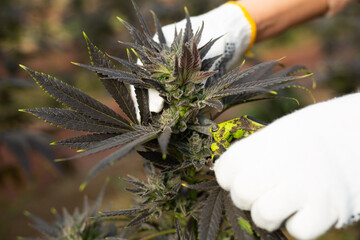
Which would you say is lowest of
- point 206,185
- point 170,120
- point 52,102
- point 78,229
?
point 52,102

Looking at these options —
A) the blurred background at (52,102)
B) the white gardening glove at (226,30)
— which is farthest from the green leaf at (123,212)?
the blurred background at (52,102)

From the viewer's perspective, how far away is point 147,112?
56 cm

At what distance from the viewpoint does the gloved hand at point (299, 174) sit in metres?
0.48

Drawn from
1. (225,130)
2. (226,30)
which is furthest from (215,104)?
(226,30)

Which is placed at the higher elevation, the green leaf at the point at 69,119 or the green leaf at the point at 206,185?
the green leaf at the point at 69,119

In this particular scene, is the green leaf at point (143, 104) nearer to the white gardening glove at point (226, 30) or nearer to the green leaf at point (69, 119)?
the green leaf at point (69, 119)

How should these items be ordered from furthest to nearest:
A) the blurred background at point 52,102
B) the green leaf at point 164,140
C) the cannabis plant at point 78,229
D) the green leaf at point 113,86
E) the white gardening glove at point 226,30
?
1. the blurred background at point 52,102
2. the white gardening glove at point 226,30
3. the cannabis plant at point 78,229
4. the green leaf at point 113,86
5. the green leaf at point 164,140

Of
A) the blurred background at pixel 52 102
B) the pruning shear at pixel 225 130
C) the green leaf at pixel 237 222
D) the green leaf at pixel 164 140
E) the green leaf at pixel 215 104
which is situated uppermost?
the green leaf at pixel 164 140

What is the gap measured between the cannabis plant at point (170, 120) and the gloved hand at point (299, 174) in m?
0.04

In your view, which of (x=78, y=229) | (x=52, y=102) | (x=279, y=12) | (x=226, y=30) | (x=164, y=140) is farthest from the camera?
(x=52, y=102)

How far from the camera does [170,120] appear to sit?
537mm

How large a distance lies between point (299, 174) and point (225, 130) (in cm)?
14

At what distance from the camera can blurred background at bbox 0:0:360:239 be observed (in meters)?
1.70

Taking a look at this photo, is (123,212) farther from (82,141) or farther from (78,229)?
(78,229)
